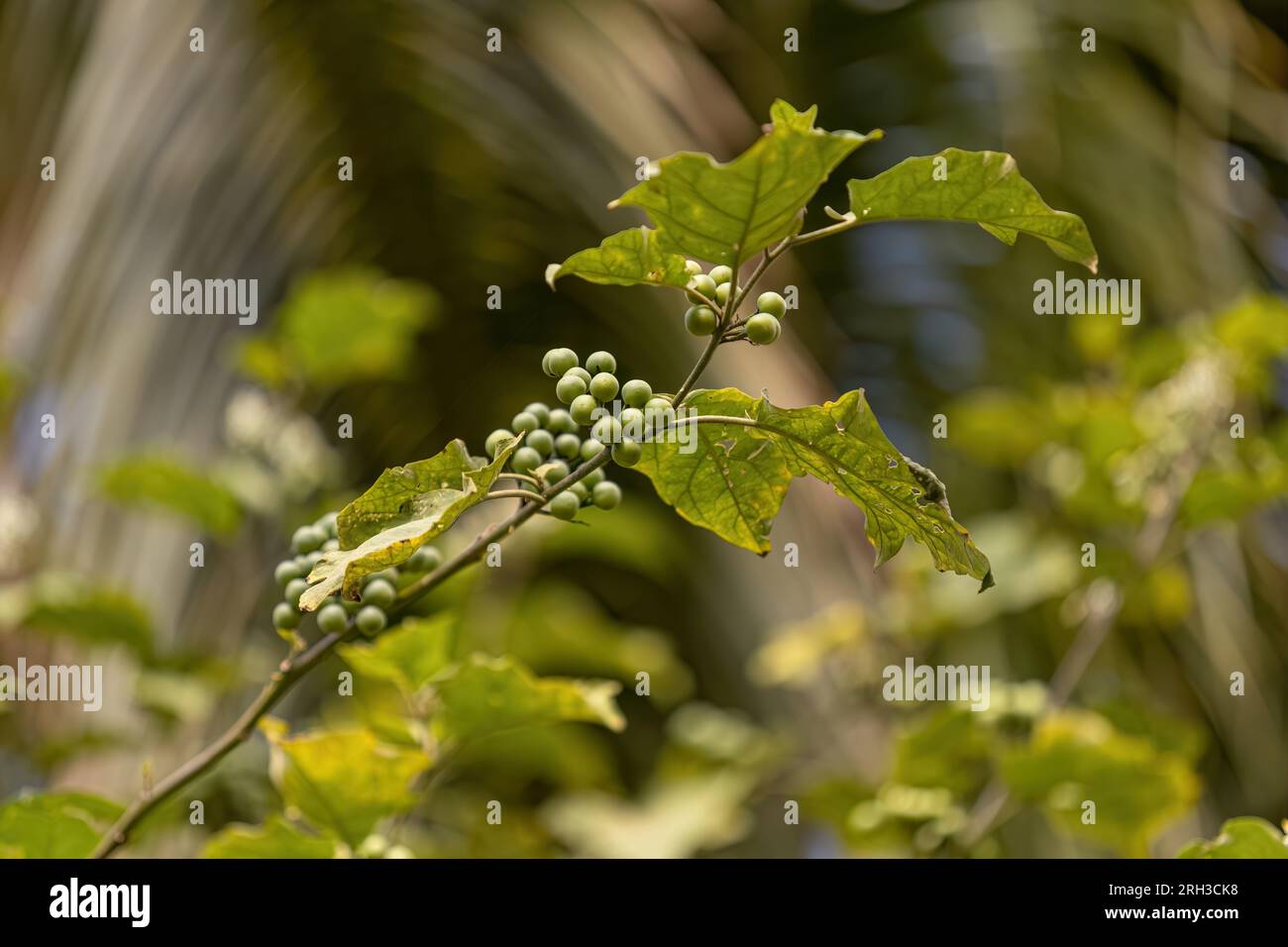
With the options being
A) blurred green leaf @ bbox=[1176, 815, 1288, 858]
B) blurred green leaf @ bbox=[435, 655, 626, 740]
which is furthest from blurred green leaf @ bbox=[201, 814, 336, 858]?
blurred green leaf @ bbox=[1176, 815, 1288, 858]

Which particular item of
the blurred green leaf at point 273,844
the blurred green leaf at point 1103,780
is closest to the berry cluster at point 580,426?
the blurred green leaf at point 273,844

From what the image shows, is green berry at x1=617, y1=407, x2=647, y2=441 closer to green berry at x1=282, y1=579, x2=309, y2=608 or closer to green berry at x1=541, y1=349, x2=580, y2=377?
green berry at x1=541, y1=349, x2=580, y2=377

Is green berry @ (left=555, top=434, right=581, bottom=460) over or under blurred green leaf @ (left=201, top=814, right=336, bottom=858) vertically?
over

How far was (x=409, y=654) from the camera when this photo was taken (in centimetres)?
89

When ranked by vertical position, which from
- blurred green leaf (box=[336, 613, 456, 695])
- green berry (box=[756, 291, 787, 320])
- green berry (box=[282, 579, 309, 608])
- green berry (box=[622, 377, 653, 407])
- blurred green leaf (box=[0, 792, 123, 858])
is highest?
green berry (box=[756, 291, 787, 320])

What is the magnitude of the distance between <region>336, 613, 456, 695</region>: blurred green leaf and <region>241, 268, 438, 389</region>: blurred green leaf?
0.79 metres

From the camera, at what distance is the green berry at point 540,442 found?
658mm

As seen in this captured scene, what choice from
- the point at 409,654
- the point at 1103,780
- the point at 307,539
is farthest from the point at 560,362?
the point at 1103,780

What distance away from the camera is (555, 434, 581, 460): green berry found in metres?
0.66

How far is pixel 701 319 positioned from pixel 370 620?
0.28 m

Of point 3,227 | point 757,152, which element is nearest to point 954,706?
point 757,152

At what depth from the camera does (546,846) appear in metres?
2.07

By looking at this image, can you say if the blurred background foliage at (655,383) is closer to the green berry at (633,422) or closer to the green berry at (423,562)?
the green berry at (423,562)

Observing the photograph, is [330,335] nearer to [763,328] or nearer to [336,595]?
[336,595]
